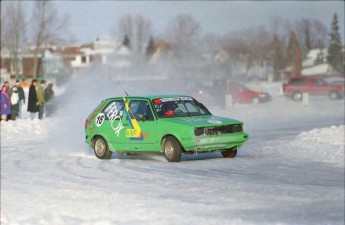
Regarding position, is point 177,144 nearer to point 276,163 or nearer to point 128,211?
point 128,211

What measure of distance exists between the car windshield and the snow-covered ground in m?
0.31

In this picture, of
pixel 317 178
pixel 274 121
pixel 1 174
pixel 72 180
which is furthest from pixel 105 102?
pixel 274 121

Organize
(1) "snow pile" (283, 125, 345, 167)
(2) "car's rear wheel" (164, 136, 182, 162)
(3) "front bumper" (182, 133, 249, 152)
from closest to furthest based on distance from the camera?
(3) "front bumper" (182, 133, 249, 152), (2) "car's rear wheel" (164, 136, 182, 162), (1) "snow pile" (283, 125, 345, 167)

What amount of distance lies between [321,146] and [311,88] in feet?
108

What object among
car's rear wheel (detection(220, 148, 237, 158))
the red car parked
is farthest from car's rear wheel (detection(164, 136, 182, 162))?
the red car parked

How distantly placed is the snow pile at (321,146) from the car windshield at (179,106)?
6.86 meters

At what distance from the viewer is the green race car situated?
6480 millimetres

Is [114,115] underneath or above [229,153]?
above

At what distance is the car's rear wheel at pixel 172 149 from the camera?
27.0ft

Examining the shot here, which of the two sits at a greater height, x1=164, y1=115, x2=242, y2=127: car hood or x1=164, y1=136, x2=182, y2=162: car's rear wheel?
x1=164, y1=115, x2=242, y2=127: car hood

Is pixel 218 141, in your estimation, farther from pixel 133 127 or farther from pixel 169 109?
pixel 133 127

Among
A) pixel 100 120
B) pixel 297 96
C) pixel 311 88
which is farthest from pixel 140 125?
pixel 311 88

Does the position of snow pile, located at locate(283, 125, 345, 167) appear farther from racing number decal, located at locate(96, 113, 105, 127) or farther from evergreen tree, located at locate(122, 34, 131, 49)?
racing number decal, located at locate(96, 113, 105, 127)

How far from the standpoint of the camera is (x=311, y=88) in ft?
→ 158
